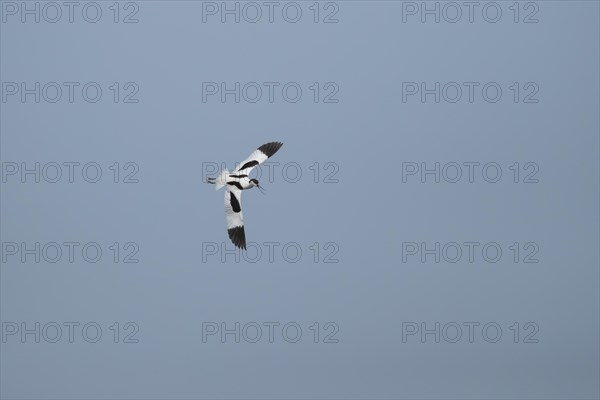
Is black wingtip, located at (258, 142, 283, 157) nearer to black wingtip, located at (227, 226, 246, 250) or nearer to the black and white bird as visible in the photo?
the black and white bird

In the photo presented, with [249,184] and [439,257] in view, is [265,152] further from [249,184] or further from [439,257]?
[439,257]

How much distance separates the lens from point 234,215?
8.06m

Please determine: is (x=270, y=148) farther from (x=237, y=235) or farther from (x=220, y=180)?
(x=237, y=235)

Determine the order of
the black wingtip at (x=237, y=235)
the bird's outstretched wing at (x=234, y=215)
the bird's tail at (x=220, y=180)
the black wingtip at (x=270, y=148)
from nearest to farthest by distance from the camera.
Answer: the bird's tail at (x=220, y=180) < the bird's outstretched wing at (x=234, y=215) < the black wingtip at (x=237, y=235) < the black wingtip at (x=270, y=148)

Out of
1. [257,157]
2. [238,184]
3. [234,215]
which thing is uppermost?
[257,157]

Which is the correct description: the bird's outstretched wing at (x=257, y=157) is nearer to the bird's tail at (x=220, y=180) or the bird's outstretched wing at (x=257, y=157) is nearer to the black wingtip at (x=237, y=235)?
the bird's tail at (x=220, y=180)

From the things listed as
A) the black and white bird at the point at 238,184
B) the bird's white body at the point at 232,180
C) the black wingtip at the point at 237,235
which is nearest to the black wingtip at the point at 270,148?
the black and white bird at the point at 238,184

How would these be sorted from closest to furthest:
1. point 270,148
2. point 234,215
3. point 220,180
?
point 220,180 < point 234,215 < point 270,148

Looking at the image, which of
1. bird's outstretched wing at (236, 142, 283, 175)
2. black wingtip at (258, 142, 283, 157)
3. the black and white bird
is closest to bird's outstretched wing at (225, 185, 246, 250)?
the black and white bird

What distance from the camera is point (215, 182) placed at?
7.83m

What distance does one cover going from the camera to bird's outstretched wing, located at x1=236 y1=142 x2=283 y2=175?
7992 millimetres

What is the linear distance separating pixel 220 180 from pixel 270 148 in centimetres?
60

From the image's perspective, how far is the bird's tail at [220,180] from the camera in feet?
25.7

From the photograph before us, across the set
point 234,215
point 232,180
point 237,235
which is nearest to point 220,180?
point 232,180
